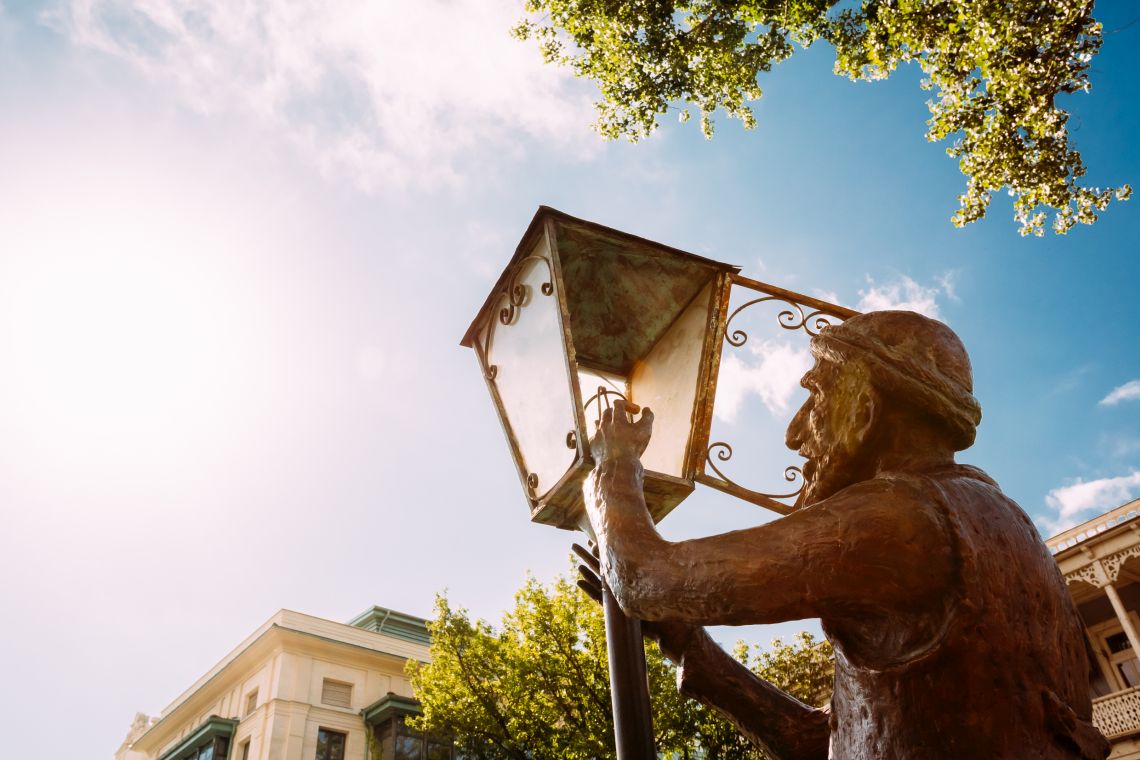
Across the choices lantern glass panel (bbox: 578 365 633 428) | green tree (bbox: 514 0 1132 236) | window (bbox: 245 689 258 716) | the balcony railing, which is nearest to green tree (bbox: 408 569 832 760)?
the balcony railing

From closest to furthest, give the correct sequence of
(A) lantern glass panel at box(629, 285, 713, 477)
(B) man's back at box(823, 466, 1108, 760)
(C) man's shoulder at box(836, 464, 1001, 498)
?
1. (B) man's back at box(823, 466, 1108, 760)
2. (C) man's shoulder at box(836, 464, 1001, 498)
3. (A) lantern glass panel at box(629, 285, 713, 477)

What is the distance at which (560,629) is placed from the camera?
1470 centimetres

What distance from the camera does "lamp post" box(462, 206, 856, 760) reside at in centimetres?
205

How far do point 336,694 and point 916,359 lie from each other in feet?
93.0

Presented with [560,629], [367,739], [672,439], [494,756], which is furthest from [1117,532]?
Answer: [367,739]

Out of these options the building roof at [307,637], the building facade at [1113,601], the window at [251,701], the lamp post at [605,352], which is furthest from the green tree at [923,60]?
the window at [251,701]

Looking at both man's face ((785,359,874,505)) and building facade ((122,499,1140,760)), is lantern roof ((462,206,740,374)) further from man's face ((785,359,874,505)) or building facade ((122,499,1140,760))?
building facade ((122,499,1140,760))

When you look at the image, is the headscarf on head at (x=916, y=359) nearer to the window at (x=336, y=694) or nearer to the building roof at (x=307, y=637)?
the building roof at (x=307, y=637)

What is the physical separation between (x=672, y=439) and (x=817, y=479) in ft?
2.07

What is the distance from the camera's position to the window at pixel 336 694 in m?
26.0

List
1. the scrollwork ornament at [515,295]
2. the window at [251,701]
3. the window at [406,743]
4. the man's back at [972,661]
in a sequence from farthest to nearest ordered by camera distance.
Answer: the window at [251,701] → the window at [406,743] → the scrollwork ornament at [515,295] → the man's back at [972,661]

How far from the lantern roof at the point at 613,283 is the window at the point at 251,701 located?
28131 millimetres

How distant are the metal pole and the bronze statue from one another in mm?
308

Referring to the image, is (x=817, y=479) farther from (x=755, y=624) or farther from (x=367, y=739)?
(x=367, y=739)
